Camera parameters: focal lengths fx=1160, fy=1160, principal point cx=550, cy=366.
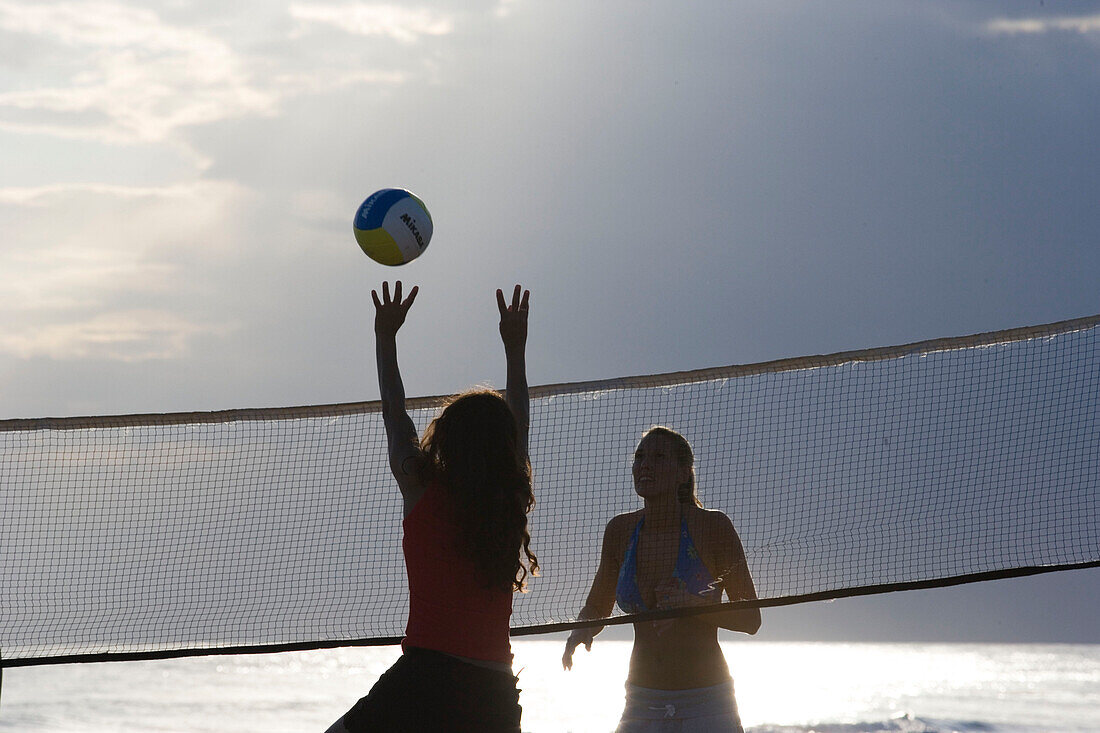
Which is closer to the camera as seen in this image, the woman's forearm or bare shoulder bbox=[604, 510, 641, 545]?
the woman's forearm

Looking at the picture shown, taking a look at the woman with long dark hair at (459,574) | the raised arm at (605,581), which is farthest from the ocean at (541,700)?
the woman with long dark hair at (459,574)

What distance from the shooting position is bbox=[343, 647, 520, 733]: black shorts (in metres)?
3.04

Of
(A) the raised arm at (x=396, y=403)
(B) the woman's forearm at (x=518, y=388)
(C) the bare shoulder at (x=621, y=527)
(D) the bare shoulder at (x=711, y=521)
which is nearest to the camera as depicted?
(A) the raised arm at (x=396, y=403)

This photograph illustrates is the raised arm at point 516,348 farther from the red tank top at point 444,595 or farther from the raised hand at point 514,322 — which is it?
the red tank top at point 444,595

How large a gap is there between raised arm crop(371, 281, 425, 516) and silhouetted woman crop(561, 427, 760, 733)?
1555 mm

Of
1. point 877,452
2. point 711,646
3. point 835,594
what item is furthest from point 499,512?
point 877,452

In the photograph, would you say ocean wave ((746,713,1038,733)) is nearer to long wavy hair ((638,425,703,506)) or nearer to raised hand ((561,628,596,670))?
raised hand ((561,628,596,670))

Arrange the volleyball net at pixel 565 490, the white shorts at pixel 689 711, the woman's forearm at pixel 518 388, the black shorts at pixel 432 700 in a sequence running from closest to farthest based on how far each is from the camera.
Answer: the black shorts at pixel 432 700
the woman's forearm at pixel 518 388
the white shorts at pixel 689 711
the volleyball net at pixel 565 490

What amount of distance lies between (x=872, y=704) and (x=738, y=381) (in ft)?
89.8

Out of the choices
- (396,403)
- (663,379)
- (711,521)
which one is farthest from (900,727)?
(396,403)

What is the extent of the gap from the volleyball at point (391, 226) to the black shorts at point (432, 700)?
292 centimetres

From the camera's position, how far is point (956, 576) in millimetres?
5395

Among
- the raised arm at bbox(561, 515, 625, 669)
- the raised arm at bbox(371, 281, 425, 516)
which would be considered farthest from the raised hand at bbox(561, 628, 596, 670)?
the raised arm at bbox(371, 281, 425, 516)

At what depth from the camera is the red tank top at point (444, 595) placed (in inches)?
122
